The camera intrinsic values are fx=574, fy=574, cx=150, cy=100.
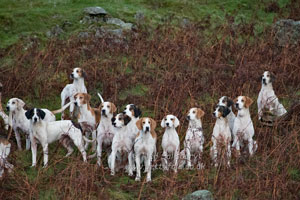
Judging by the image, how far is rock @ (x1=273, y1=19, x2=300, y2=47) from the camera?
17.2 meters

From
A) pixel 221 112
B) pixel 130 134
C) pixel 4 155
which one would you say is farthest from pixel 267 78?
pixel 4 155

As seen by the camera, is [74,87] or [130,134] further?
[74,87]

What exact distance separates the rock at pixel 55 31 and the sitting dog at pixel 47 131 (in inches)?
256

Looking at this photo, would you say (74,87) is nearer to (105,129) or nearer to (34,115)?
(105,129)

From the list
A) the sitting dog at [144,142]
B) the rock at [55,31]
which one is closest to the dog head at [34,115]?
the sitting dog at [144,142]

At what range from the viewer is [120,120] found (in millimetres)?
10258

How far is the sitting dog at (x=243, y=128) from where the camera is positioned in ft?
35.4

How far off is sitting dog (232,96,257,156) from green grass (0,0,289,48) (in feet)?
24.9

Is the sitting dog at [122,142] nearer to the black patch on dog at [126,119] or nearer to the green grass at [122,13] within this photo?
the black patch on dog at [126,119]

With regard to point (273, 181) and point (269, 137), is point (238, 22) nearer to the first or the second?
point (269, 137)

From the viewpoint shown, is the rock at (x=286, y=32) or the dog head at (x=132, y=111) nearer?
the dog head at (x=132, y=111)

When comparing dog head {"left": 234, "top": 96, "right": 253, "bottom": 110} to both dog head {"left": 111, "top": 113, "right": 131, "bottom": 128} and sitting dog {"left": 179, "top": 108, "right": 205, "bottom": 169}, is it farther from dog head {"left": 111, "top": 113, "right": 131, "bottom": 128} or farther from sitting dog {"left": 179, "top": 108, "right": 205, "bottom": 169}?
dog head {"left": 111, "top": 113, "right": 131, "bottom": 128}

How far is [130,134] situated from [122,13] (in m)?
8.54

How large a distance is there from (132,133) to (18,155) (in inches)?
88.4
